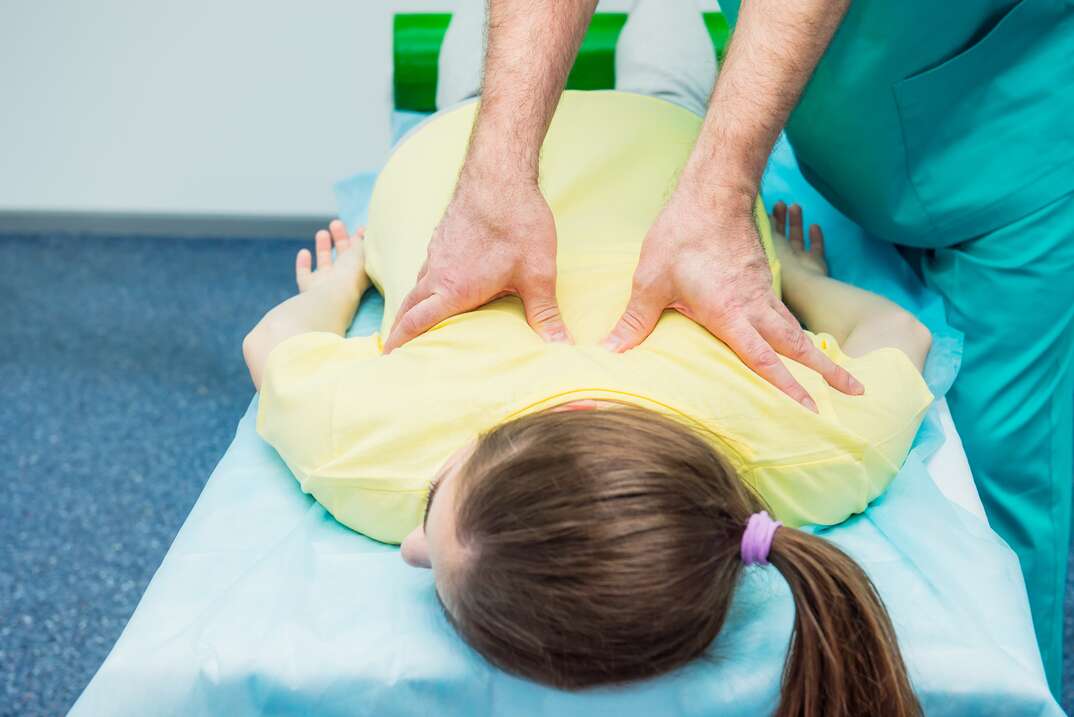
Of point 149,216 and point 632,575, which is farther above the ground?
point 632,575

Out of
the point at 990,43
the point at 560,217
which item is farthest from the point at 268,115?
the point at 990,43

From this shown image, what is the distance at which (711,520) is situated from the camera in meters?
0.77

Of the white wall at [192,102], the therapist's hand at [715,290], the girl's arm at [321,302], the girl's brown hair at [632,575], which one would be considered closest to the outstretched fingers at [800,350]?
the therapist's hand at [715,290]

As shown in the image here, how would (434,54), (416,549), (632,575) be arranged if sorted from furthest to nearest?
(434,54)
(416,549)
(632,575)

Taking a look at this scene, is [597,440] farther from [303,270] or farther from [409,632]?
[303,270]

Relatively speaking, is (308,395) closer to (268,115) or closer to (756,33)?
(756,33)

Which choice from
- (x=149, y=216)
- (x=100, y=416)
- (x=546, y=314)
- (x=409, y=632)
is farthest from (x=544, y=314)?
(x=149, y=216)

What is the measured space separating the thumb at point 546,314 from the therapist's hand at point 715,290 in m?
0.05

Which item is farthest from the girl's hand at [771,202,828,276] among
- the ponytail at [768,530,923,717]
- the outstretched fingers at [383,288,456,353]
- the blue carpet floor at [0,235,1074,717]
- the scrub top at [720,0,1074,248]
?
the blue carpet floor at [0,235,1074,717]

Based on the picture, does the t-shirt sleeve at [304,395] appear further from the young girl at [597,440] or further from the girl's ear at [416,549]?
the girl's ear at [416,549]

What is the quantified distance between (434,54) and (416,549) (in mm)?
1081

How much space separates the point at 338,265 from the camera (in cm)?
135

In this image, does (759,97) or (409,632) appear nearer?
(409,632)

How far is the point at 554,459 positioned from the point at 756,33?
52cm
